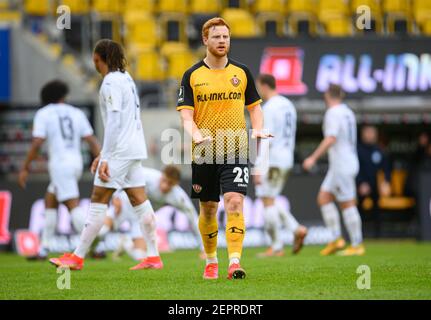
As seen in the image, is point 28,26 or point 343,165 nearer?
point 343,165

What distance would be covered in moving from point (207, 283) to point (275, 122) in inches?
235

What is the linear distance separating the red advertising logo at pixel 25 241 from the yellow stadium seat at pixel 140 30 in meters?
6.00

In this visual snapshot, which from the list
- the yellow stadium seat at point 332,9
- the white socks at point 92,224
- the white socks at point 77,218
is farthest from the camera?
the yellow stadium seat at point 332,9

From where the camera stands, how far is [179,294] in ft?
27.6

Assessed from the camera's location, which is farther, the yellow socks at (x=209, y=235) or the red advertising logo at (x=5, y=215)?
the red advertising logo at (x=5, y=215)

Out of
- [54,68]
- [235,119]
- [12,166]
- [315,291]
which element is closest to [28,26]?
[54,68]

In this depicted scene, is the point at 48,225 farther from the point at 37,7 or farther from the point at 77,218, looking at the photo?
the point at 37,7

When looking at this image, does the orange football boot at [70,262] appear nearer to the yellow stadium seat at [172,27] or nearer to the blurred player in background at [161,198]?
the blurred player in background at [161,198]

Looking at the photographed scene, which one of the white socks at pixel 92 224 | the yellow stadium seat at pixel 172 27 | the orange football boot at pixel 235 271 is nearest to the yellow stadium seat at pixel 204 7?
the yellow stadium seat at pixel 172 27

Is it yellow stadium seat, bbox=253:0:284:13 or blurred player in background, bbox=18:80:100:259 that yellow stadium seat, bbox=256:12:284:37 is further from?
blurred player in background, bbox=18:80:100:259

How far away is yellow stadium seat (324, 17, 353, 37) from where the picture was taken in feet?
77.8

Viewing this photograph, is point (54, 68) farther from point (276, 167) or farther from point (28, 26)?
point (276, 167)

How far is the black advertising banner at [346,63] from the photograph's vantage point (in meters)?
20.4
